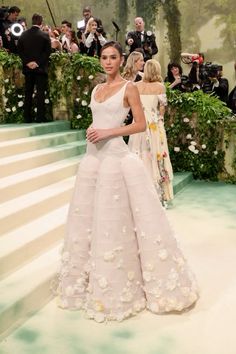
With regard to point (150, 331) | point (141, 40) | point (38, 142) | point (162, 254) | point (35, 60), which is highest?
point (141, 40)

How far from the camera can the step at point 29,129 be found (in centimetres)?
675

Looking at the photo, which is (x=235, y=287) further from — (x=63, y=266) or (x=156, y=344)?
(x=63, y=266)

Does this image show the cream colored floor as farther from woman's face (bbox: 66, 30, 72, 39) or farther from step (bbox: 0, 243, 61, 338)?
woman's face (bbox: 66, 30, 72, 39)

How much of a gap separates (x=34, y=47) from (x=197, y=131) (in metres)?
2.86

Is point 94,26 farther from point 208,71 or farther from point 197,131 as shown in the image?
point 197,131

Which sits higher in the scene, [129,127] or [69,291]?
[129,127]

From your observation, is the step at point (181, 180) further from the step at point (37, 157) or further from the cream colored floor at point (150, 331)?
the cream colored floor at point (150, 331)

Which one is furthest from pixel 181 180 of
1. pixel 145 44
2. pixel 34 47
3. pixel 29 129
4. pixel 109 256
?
pixel 109 256

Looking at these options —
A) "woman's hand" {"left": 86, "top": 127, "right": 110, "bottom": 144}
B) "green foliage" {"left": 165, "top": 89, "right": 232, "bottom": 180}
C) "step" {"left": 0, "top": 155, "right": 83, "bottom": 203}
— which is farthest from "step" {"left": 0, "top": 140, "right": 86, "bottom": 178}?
"woman's hand" {"left": 86, "top": 127, "right": 110, "bottom": 144}

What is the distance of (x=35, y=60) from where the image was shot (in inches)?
303

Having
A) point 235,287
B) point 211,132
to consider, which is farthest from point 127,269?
point 211,132

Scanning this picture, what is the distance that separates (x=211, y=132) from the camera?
8211 mm

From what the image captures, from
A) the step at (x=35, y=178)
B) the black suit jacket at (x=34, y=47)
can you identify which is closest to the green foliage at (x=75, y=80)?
the black suit jacket at (x=34, y=47)

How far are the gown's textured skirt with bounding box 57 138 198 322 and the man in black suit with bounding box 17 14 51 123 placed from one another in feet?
14.6
